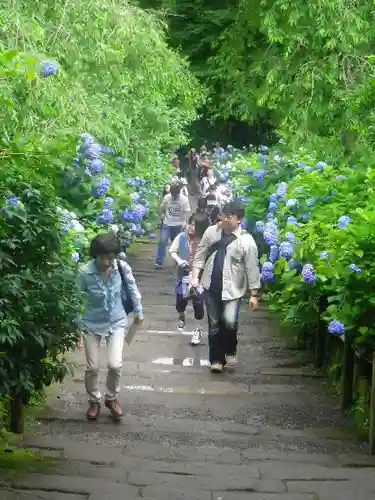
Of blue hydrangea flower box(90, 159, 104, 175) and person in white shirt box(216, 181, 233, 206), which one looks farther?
person in white shirt box(216, 181, 233, 206)

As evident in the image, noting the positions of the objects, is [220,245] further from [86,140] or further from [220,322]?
[86,140]

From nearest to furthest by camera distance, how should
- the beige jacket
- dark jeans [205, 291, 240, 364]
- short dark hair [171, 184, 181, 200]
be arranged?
the beige jacket → dark jeans [205, 291, 240, 364] → short dark hair [171, 184, 181, 200]

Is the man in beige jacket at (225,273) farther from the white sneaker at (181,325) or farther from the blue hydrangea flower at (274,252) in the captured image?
the white sneaker at (181,325)

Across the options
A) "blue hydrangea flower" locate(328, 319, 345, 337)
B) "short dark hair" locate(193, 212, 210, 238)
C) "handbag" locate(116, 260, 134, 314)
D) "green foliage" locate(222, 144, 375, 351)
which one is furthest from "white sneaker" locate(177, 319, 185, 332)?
"blue hydrangea flower" locate(328, 319, 345, 337)

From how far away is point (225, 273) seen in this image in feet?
34.1

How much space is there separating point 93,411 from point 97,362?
0.42m

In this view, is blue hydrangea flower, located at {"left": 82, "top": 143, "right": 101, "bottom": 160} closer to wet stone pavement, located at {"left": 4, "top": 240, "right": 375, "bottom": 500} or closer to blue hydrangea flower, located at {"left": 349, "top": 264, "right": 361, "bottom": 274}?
wet stone pavement, located at {"left": 4, "top": 240, "right": 375, "bottom": 500}

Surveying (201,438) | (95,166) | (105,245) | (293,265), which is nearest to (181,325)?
(293,265)

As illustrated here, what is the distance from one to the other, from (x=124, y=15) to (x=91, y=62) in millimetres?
942

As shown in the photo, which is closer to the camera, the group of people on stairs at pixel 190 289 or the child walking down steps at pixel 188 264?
the group of people on stairs at pixel 190 289

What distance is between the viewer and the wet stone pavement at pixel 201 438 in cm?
639

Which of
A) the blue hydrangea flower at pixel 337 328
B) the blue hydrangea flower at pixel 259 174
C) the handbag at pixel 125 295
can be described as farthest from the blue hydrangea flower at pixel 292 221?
the blue hydrangea flower at pixel 259 174

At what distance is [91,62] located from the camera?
13.4 meters

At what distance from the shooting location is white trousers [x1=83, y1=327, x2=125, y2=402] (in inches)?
326
